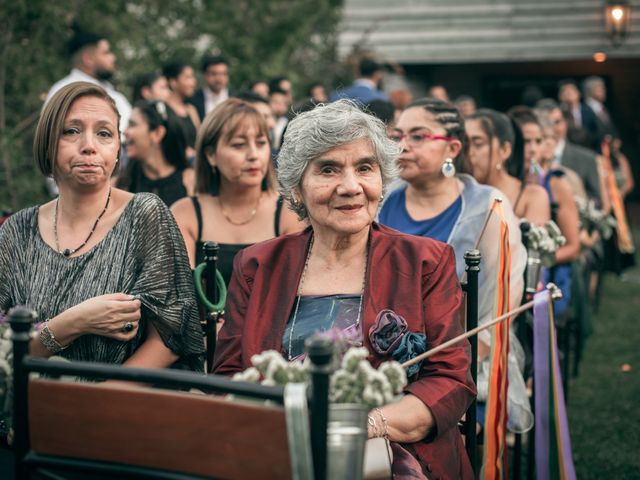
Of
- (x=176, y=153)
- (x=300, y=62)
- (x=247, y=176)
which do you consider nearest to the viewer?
(x=247, y=176)

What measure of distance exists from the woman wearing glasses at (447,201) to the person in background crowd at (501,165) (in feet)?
2.64

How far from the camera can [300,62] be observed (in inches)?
569

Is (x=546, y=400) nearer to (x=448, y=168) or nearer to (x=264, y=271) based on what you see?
(x=264, y=271)

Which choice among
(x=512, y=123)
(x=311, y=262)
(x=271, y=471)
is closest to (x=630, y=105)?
(x=512, y=123)

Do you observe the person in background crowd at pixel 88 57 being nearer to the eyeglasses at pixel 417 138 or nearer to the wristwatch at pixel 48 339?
the eyeglasses at pixel 417 138

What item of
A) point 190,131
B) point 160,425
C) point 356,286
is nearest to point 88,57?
point 190,131

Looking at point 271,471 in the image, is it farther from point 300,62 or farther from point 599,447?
point 300,62

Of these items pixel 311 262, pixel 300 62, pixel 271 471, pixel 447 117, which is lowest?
pixel 271 471

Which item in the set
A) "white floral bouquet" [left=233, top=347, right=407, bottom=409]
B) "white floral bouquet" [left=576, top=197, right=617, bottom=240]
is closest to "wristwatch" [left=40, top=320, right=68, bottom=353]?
"white floral bouquet" [left=233, top=347, right=407, bottom=409]

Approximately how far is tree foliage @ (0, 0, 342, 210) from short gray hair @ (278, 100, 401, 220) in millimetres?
4058

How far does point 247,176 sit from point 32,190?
9.72ft

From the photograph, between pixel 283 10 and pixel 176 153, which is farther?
pixel 283 10

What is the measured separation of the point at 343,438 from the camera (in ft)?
6.80

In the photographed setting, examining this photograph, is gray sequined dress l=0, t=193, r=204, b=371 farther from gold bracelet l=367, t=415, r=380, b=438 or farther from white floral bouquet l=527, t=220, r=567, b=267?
white floral bouquet l=527, t=220, r=567, b=267
